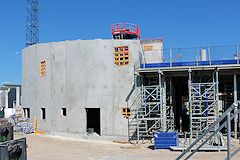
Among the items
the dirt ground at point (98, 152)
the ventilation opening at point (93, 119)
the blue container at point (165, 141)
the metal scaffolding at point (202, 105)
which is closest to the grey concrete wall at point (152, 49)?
the metal scaffolding at point (202, 105)

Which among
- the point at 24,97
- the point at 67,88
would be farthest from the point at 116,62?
the point at 24,97

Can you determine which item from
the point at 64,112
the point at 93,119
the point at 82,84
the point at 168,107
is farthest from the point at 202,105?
the point at 64,112

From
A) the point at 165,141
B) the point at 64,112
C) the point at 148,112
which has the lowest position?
the point at 165,141

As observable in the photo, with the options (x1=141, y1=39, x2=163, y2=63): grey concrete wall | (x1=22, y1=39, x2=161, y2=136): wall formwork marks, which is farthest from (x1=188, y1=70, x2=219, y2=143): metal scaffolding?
(x1=141, y1=39, x2=163, y2=63): grey concrete wall

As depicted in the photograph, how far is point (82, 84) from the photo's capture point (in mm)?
25047

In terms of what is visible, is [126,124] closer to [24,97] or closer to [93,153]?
[93,153]

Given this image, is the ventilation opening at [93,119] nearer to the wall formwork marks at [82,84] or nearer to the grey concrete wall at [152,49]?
the wall formwork marks at [82,84]

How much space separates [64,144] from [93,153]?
3759mm

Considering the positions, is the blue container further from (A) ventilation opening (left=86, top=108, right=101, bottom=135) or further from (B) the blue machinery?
(A) ventilation opening (left=86, top=108, right=101, bottom=135)

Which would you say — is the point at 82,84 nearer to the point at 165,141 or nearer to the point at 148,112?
the point at 148,112

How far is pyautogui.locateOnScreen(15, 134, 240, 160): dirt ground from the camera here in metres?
16.7

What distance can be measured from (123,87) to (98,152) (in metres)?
6.41

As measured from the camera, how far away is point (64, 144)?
21.6 meters

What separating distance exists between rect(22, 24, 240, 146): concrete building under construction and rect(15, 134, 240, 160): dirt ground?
2444 mm
